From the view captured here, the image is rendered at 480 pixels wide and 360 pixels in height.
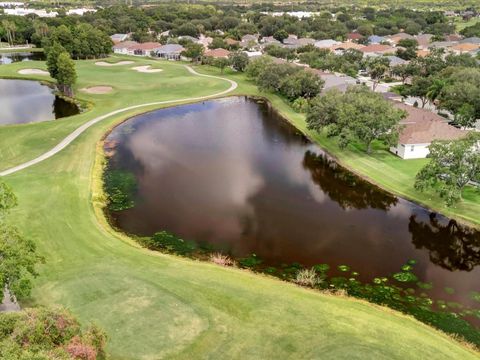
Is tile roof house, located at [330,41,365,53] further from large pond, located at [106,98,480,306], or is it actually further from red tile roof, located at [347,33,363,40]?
large pond, located at [106,98,480,306]

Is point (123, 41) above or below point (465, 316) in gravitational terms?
above

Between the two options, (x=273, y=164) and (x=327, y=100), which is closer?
(x=273, y=164)

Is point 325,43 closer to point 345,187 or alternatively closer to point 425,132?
point 425,132

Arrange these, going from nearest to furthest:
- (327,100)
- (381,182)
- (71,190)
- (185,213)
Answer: (185,213)
(71,190)
(381,182)
(327,100)

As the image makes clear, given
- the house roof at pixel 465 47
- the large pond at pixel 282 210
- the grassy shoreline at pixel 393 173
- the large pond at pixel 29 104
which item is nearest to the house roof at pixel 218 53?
the large pond at pixel 29 104

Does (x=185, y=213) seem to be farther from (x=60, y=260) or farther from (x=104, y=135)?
(x=104, y=135)

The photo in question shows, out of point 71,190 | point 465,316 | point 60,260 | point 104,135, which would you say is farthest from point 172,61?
point 465,316

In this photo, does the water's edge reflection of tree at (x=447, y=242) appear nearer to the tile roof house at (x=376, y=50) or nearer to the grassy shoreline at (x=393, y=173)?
the grassy shoreline at (x=393, y=173)
